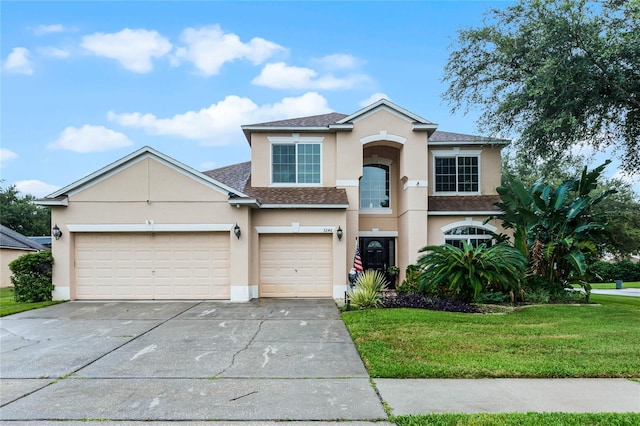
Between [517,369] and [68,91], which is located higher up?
[68,91]

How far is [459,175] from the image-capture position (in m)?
18.1

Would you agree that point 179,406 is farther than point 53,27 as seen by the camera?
No

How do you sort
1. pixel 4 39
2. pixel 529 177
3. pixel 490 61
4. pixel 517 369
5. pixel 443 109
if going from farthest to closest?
1. pixel 529 177
2. pixel 443 109
3. pixel 490 61
4. pixel 4 39
5. pixel 517 369

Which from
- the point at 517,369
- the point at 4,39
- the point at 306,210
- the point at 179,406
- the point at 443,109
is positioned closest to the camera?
the point at 179,406

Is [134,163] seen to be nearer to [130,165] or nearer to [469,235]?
[130,165]

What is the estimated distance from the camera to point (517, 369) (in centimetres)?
620

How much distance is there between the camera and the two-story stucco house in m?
14.5

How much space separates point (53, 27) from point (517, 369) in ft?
54.1

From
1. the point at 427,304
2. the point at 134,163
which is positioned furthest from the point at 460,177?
the point at 134,163

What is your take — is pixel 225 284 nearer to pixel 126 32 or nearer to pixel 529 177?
pixel 126 32

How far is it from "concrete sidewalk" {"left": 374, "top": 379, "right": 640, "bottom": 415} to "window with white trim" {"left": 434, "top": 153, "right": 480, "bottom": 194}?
1281cm

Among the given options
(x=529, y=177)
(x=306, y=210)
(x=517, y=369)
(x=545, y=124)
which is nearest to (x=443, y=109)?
(x=545, y=124)

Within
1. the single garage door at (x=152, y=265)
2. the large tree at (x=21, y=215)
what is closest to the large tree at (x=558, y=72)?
the single garage door at (x=152, y=265)

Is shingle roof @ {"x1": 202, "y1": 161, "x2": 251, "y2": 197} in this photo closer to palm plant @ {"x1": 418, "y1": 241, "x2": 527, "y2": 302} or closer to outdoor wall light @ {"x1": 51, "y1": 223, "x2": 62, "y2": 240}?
outdoor wall light @ {"x1": 51, "y1": 223, "x2": 62, "y2": 240}
